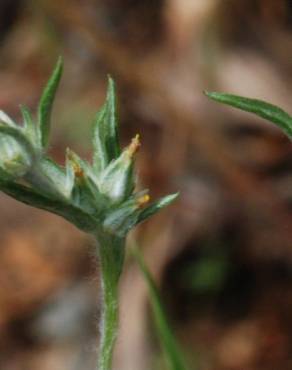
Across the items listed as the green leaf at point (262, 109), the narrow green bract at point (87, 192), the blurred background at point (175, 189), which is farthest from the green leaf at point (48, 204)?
the blurred background at point (175, 189)

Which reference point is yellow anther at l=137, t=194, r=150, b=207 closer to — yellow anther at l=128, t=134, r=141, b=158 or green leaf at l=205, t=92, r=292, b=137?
yellow anther at l=128, t=134, r=141, b=158

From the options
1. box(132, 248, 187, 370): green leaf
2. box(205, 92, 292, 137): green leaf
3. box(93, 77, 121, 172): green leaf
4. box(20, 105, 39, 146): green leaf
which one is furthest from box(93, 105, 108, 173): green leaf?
box(132, 248, 187, 370): green leaf

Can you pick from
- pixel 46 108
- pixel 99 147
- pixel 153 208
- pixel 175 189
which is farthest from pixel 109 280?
pixel 175 189

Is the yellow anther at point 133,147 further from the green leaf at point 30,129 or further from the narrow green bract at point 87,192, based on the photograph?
the green leaf at point 30,129

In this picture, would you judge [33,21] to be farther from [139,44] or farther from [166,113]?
[166,113]

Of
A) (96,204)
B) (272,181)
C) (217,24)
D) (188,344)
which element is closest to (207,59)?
(217,24)

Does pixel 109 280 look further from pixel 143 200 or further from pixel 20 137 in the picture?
pixel 20 137

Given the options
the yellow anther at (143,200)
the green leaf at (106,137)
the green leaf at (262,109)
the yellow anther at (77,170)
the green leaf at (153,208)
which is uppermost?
the green leaf at (262,109)
